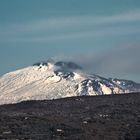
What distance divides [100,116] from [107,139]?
103 feet

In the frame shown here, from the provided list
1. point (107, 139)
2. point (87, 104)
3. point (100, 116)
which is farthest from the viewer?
point (87, 104)

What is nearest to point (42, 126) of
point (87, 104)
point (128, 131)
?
point (128, 131)

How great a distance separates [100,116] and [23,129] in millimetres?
25815

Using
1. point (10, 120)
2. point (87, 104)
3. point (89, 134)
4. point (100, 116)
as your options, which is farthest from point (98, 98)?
point (89, 134)

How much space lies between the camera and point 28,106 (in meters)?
195

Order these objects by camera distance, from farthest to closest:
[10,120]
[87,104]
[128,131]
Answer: [87,104], [10,120], [128,131]

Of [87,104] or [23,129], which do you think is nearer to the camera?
[23,129]

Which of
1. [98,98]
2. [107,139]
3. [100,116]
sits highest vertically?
[98,98]

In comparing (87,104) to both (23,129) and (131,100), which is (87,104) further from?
(23,129)

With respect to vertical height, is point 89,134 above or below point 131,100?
below

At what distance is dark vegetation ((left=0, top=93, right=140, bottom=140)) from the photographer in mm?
141000

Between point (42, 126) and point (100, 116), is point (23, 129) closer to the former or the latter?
point (42, 126)

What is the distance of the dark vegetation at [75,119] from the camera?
141000 mm

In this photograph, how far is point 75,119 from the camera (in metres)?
162
